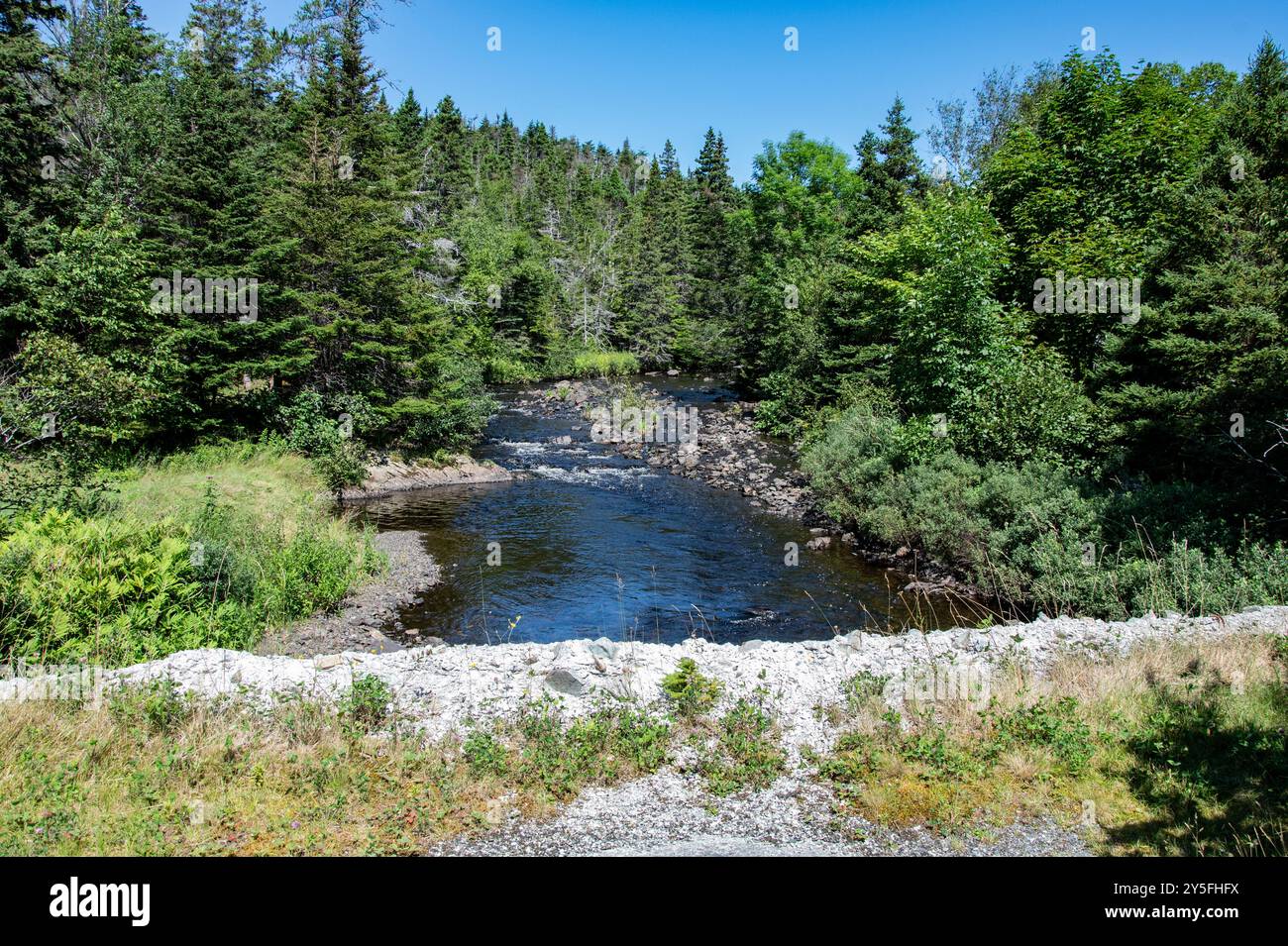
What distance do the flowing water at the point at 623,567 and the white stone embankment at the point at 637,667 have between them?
3.42 m

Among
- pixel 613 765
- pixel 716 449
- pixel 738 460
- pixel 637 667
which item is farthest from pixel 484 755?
pixel 716 449

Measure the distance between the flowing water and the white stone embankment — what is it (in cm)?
342

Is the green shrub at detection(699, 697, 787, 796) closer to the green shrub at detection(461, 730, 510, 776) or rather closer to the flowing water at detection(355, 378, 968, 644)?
the green shrub at detection(461, 730, 510, 776)

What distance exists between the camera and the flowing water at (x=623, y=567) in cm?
1402

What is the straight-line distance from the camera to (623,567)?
1734 cm

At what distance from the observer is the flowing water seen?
46.0 feet

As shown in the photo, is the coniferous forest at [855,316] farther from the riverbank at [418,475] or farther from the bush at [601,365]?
the bush at [601,365]

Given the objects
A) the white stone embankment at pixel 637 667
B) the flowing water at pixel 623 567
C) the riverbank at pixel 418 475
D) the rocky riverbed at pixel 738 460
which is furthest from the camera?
the riverbank at pixel 418 475

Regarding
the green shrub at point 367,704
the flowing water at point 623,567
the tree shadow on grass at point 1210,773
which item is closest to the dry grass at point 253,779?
the green shrub at point 367,704

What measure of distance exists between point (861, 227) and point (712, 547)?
81.6 ft

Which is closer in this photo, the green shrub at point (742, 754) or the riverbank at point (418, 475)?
the green shrub at point (742, 754)

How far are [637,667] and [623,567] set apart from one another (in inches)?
337

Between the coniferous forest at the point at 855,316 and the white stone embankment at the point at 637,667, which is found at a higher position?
the coniferous forest at the point at 855,316
